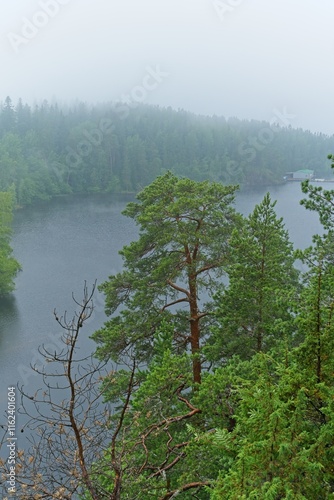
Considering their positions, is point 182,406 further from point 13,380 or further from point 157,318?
point 13,380

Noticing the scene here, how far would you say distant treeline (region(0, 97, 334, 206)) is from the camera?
250ft

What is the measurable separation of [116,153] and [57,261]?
174 feet

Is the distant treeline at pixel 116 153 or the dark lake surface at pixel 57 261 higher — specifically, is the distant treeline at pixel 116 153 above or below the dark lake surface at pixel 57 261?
above

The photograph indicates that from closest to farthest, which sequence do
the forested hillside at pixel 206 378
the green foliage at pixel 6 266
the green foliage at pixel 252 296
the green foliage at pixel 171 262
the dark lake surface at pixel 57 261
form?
1. the forested hillside at pixel 206 378
2. the green foliage at pixel 252 296
3. the green foliage at pixel 171 262
4. the dark lake surface at pixel 57 261
5. the green foliage at pixel 6 266

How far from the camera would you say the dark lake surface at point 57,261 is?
24.3 m

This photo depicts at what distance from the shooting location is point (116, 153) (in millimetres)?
87688

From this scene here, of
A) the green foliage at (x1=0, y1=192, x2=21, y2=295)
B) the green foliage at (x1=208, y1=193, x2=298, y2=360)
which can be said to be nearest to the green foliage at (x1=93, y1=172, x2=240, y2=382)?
the green foliage at (x1=208, y1=193, x2=298, y2=360)

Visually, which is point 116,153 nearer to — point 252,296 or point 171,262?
point 171,262

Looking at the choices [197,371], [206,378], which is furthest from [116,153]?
[206,378]

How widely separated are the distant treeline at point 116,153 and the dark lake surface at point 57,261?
10.2 meters

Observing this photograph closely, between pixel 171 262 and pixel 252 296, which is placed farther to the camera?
pixel 171 262

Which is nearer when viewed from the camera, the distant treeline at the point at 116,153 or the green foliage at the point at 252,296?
the green foliage at the point at 252,296

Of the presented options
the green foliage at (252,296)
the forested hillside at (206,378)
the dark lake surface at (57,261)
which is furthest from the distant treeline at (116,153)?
the green foliage at (252,296)

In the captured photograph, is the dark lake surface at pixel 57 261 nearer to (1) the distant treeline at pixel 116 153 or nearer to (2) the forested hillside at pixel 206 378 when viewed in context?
(2) the forested hillside at pixel 206 378
